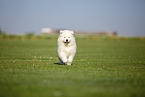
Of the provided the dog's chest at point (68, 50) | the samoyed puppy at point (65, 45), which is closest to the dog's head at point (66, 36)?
the samoyed puppy at point (65, 45)

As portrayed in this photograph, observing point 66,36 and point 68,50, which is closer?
point 66,36

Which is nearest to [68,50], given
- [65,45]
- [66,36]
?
[65,45]

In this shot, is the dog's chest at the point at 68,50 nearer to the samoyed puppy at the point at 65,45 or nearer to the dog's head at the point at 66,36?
the samoyed puppy at the point at 65,45

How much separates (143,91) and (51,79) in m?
3.94

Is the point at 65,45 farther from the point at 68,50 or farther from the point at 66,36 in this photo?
the point at 66,36

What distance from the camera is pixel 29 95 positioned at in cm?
759

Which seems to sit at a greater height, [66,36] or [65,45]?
[66,36]

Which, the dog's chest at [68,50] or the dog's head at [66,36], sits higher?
the dog's head at [66,36]

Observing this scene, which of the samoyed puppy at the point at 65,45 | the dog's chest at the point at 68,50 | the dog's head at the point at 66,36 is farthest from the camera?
the dog's chest at the point at 68,50

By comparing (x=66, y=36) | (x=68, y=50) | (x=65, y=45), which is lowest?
(x=68, y=50)

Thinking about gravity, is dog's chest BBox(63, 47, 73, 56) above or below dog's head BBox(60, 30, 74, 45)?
below

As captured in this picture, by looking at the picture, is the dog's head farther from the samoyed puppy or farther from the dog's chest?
the dog's chest

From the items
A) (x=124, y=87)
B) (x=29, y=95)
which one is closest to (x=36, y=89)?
(x=29, y=95)

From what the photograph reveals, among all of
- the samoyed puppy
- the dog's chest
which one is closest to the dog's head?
the samoyed puppy
